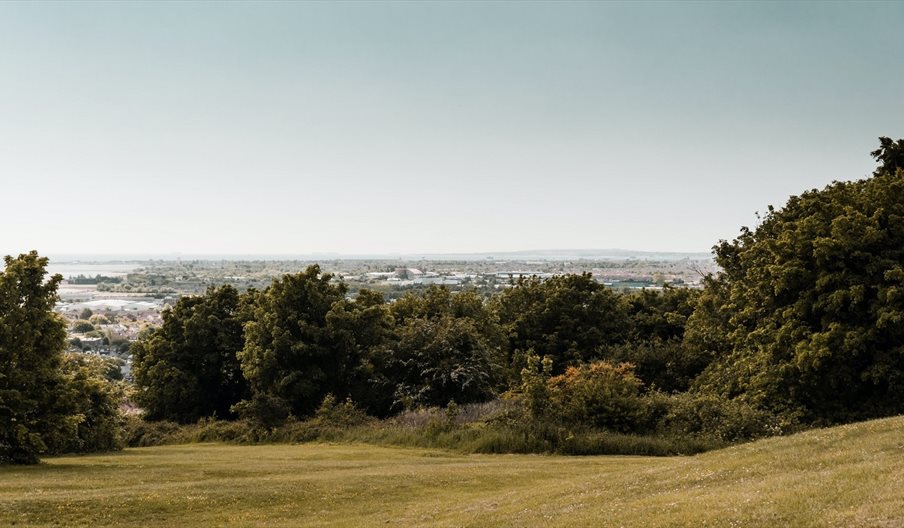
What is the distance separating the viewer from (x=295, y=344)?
48.9 meters

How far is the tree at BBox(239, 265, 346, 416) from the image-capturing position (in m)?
48.7

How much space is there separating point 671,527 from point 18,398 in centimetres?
2430

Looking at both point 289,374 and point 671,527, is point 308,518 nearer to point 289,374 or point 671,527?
point 671,527

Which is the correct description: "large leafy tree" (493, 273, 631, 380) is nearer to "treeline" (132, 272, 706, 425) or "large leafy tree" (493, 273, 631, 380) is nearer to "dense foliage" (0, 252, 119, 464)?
"treeline" (132, 272, 706, 425)

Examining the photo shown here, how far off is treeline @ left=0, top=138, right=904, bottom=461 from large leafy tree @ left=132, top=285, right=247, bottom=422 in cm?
13

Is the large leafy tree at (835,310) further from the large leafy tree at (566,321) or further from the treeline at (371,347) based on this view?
the large leafy tree at (566,321)

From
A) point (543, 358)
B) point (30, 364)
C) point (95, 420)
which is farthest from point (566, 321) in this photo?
point (30, 364)

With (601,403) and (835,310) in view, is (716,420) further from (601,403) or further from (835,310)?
(835,310)

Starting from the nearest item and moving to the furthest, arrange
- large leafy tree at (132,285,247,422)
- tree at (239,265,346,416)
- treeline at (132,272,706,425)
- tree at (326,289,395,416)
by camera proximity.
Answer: tree at (239,265,346,416) < treeline at (132,272,706,425) < tree at (326,289,395,416) < large leafy tree at (132,285,247,422)

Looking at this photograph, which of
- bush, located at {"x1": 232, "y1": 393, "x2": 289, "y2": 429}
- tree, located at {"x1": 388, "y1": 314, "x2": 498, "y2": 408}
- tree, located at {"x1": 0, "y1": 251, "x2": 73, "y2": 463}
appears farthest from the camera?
tree, located at {"x1": 388, "y1": 314, "x2": 498, "y2": 408}

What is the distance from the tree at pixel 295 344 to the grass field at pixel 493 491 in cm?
1942

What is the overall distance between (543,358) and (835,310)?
18966mm

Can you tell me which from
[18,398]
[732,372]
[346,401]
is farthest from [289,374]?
[732,372]

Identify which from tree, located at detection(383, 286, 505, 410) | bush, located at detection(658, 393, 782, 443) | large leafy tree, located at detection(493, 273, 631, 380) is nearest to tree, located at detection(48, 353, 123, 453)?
tree, located at detection(383, 286, 505, 410)
